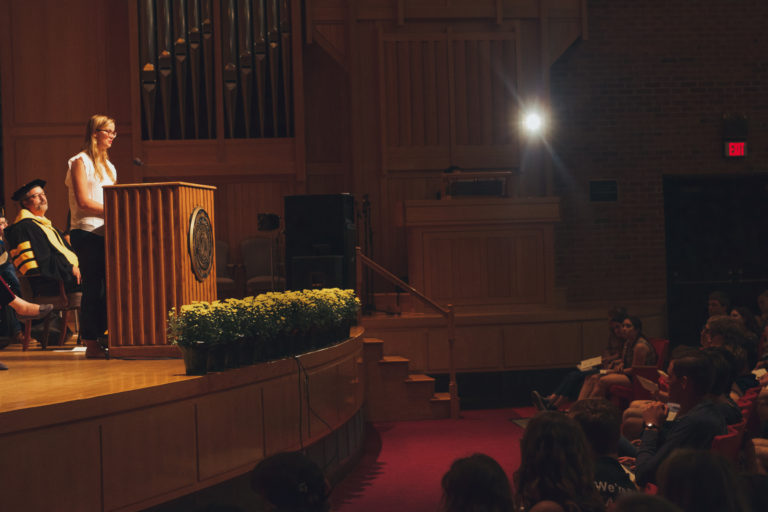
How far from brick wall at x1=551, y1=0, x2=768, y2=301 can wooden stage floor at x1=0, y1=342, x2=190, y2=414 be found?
6377 millimetres

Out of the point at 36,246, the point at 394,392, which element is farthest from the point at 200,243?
the point at 394,392

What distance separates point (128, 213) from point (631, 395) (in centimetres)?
375

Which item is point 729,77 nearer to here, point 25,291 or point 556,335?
point 556,335

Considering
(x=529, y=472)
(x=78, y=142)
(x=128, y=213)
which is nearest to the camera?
(x=529, y=472)

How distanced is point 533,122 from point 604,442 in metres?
7.10

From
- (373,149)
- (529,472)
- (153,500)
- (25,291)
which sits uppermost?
(373,149)

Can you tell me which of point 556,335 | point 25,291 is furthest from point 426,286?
point 25,291

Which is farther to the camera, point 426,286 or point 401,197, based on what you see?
point 401,197

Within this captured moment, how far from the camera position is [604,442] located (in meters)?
3.15

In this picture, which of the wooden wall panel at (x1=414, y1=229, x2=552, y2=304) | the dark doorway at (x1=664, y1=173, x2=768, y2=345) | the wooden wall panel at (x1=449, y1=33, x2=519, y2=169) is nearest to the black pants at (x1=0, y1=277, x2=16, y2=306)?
the wooden wall panel at (x1=414, y1=229, x2=552, y2=304)

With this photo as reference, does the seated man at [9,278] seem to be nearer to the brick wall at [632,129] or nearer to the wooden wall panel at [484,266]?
the wooden wall panel at [484,266]

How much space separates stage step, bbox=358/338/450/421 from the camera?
7703 mm

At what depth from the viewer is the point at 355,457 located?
6.12 m

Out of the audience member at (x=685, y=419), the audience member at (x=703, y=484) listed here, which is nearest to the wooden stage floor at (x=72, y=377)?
the audience member at (x=685, y=419)
